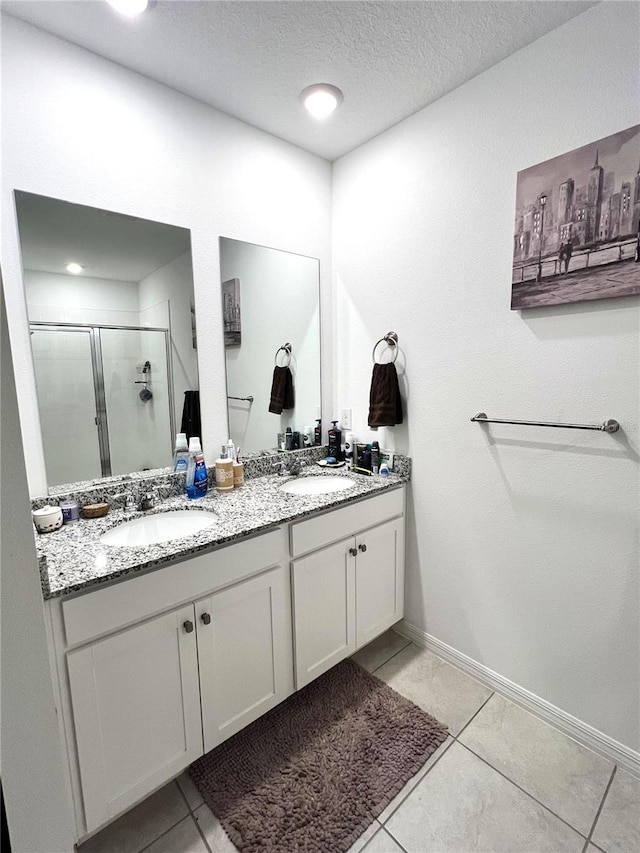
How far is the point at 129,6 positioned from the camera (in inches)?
47.8

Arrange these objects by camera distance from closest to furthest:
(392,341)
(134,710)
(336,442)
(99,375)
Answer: (134,710)
(99,375)
(392,341)
(336,442)

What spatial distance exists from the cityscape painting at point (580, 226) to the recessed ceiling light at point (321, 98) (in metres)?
0.80

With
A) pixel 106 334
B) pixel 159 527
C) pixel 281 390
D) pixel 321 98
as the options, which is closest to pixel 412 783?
pixel 159 527

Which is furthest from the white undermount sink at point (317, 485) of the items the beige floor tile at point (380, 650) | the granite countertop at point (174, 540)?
the beige floor tile at point (380, 650)

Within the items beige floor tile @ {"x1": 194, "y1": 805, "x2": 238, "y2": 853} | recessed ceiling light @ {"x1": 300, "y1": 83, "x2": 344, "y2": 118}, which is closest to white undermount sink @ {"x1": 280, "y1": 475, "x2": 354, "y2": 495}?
beige floor tile @ {"x1": 194, "y1": 805, "x2": 238, "y2": 853}

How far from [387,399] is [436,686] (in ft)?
4.29

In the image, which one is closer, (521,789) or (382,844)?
(382,844)

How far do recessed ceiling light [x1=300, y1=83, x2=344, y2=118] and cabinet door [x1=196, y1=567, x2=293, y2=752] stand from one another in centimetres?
186

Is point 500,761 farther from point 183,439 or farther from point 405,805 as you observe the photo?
point 183,439

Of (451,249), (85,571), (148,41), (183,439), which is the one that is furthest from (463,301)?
(85,571)

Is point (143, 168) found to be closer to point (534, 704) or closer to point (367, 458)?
point (367, 458)

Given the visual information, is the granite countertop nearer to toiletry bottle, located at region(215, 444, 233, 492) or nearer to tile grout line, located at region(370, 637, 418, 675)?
toiletry bottle, located at region(215, 444, 233, 492)

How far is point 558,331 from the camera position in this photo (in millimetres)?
1463

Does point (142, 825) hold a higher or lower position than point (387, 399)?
lower
